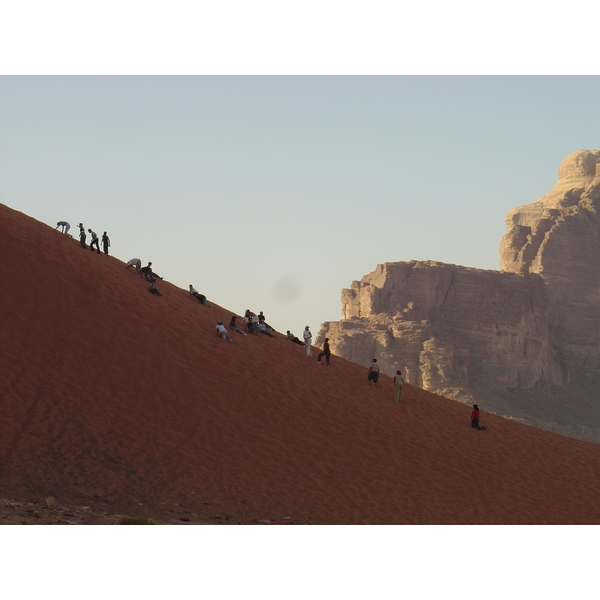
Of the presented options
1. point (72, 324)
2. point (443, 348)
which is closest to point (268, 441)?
point (72, 324)

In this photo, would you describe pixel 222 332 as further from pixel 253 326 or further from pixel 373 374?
pixel 373 374

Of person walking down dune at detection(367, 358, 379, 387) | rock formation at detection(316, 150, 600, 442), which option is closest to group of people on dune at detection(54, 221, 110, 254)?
person walking down dune at detection(367, 358, 379, 387)

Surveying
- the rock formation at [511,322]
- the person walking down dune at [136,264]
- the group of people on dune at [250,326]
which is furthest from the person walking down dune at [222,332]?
the rock formation at [511,322]

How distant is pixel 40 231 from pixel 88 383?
32.0ft

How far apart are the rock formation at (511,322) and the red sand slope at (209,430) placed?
69.7 m

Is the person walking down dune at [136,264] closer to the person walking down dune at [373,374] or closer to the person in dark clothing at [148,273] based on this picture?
the person in dark clothing at [148,273]

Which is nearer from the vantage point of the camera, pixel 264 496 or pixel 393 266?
pixel 264 496

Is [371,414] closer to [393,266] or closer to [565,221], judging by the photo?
[393,266]

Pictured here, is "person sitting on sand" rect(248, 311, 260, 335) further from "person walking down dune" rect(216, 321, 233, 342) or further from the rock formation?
the rock formation

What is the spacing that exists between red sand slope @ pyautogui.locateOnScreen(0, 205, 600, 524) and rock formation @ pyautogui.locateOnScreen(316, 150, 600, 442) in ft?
229

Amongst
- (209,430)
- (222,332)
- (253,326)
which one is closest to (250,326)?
(253,326)

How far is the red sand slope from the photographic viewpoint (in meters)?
19.2

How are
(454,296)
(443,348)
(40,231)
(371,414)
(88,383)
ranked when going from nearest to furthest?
(88,383) → (371,414) → (40,231) → (443,348) → (454,296)

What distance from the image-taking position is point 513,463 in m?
26.0
